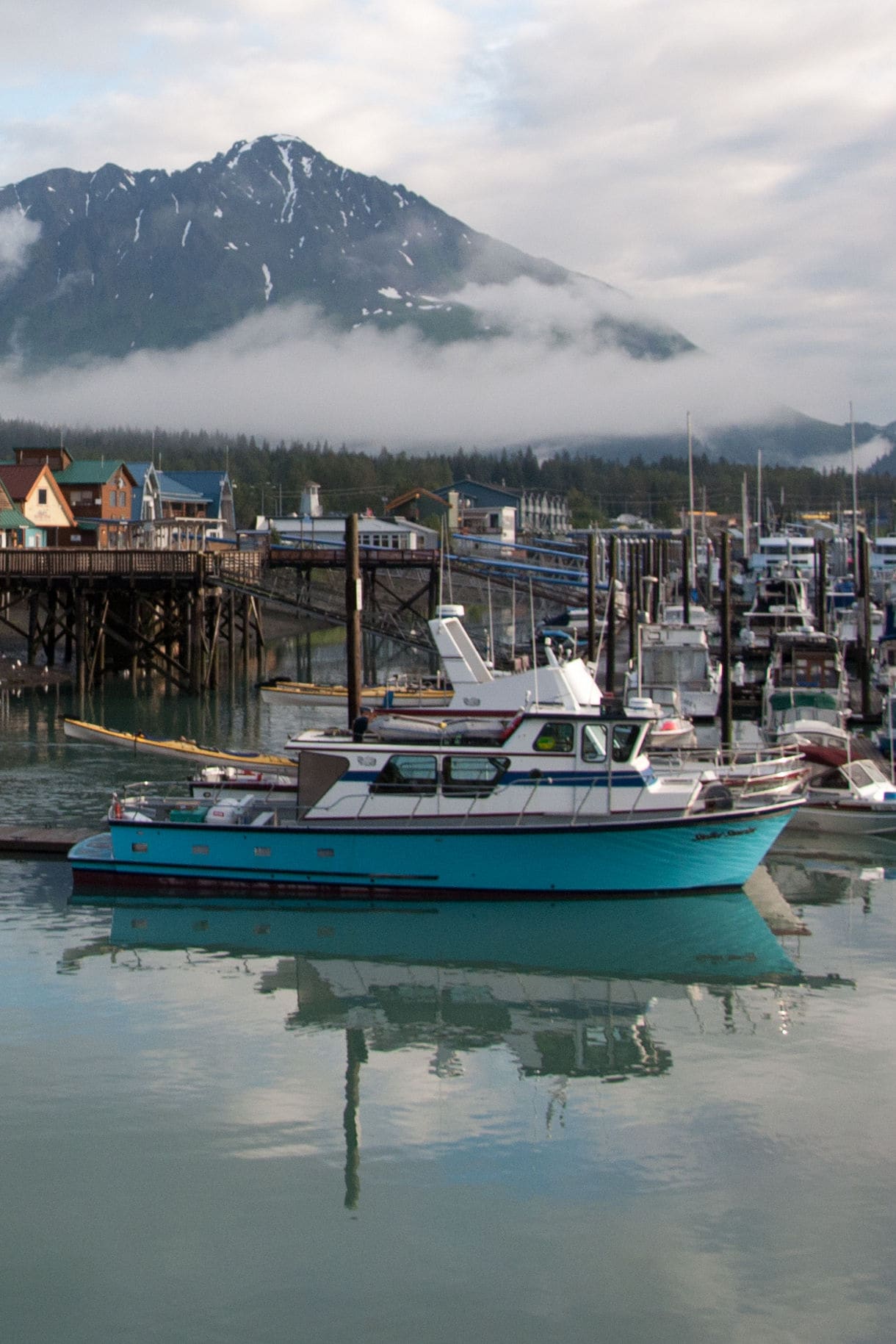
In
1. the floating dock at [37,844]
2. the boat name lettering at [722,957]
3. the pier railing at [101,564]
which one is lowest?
the boat name lettering at [722,957]

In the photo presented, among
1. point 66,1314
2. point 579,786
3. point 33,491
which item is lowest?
point 66,1314

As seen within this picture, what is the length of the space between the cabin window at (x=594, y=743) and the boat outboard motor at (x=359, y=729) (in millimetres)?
3983

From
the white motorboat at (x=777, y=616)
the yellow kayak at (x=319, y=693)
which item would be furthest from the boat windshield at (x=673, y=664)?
the white motorboat at (x=777, y=616)

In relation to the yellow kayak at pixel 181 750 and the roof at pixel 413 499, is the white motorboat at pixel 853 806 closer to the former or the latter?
the yellow kayak at pixel 181 750

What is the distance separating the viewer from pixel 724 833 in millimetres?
25625

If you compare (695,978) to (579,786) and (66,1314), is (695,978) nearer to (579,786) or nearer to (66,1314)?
(579,786)

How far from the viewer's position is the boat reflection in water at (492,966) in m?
19.4

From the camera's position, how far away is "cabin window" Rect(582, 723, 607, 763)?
83.3 feet

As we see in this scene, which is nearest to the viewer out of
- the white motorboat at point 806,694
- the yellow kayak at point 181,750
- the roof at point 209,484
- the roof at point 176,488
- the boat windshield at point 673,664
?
the yellow kayak at point 181,750

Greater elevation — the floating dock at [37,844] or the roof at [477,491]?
the roof at [477,491]

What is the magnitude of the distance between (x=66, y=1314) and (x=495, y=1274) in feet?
12.8

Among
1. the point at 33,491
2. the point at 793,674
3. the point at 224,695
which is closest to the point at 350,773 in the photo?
the point at 793,674

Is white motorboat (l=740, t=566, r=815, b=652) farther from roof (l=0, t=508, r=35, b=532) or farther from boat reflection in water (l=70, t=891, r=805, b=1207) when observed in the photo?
boat reflection in water (l=70, t=891, r=805, b=1207)

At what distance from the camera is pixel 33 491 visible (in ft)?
265
